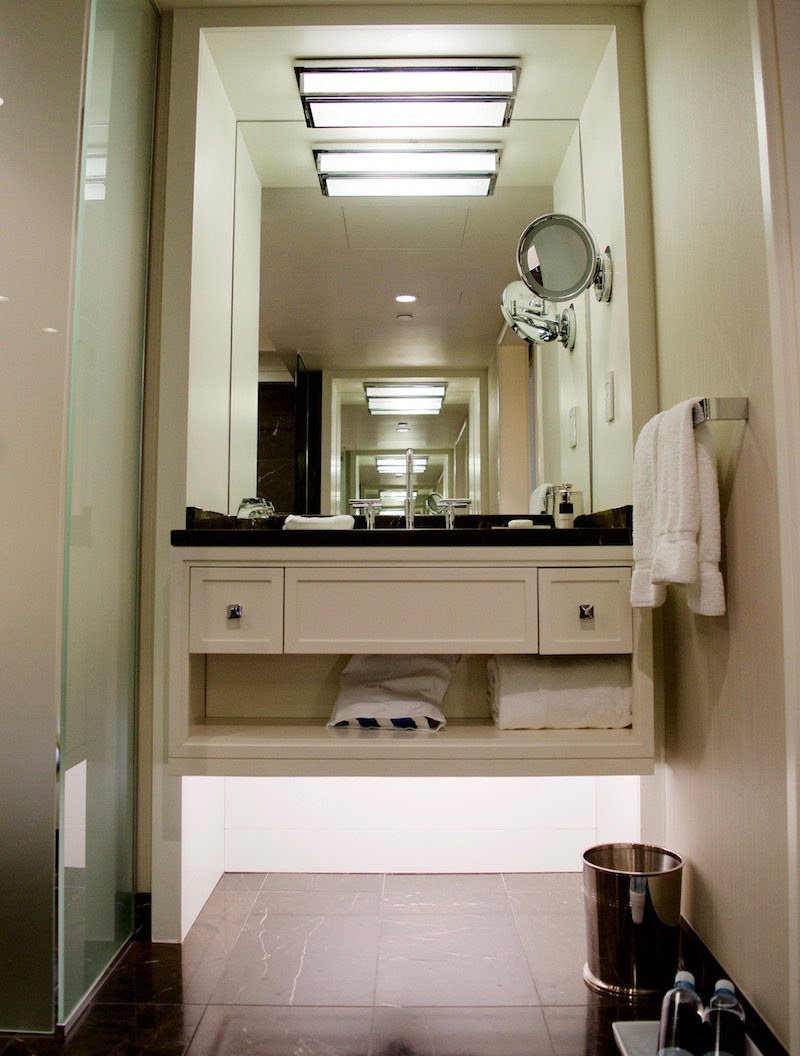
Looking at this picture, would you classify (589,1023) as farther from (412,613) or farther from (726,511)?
(726,511)

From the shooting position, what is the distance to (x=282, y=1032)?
1.39 meters

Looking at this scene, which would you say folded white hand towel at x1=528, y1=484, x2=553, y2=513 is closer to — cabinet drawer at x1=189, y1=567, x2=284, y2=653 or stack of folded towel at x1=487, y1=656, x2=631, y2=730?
stack of folded towel at x1=487, y1=656, x2=631, y2=730

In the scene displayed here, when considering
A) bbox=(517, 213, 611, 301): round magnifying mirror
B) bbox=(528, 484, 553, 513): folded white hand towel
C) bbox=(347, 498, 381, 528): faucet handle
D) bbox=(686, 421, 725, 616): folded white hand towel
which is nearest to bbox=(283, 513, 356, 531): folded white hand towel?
bbox=(347, 498, 381, 528): faucet handle

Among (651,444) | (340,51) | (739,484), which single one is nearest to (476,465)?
(651,444)

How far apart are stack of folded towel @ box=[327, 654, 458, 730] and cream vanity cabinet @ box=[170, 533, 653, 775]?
0.07m

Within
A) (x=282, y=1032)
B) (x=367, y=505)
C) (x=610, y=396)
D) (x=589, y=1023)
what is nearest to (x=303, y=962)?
(x=282, y=1032)

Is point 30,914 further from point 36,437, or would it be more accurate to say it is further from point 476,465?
point 476,465

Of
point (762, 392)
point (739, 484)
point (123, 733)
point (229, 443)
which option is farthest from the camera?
point (229, 443)

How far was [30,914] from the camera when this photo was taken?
4.65ft

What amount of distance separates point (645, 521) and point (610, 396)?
0.54m

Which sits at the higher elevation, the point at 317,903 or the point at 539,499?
the point at 539,499

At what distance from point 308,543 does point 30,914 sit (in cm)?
90

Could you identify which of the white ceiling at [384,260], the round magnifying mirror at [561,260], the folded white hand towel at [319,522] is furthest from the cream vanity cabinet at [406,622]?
the round magnifying mirror at [561,260]

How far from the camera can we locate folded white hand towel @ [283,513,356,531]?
80.1 inches
